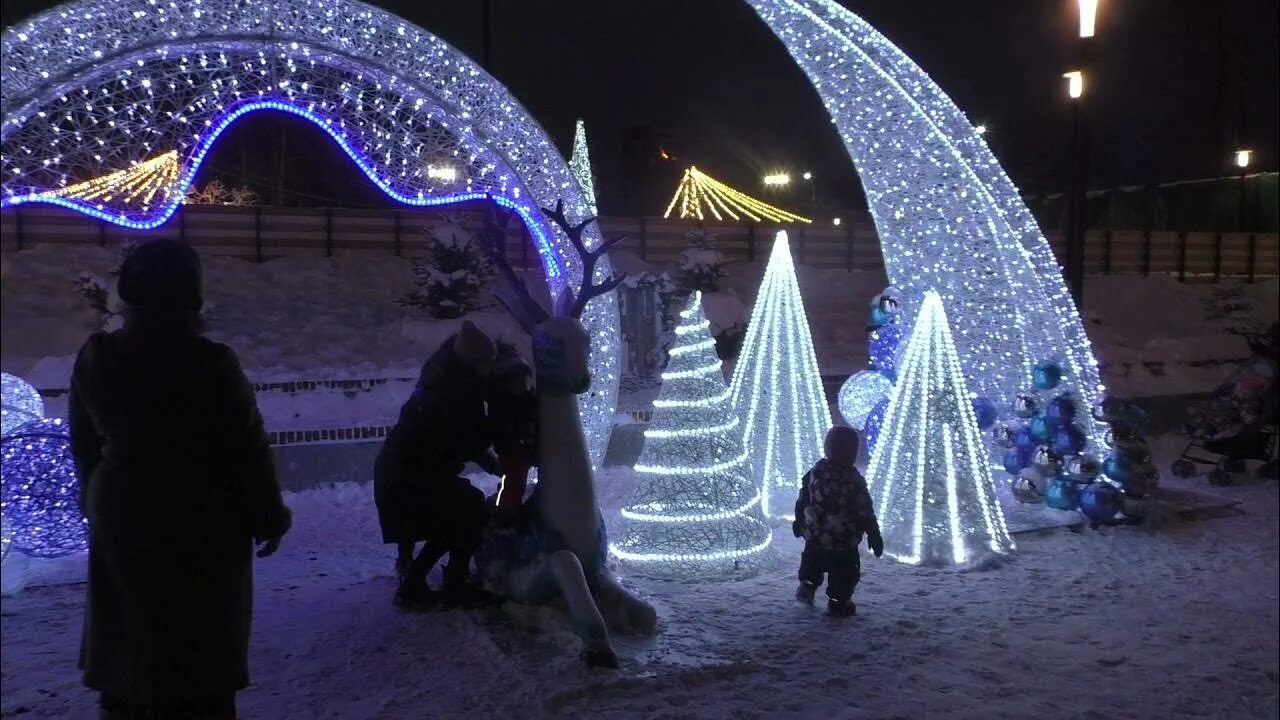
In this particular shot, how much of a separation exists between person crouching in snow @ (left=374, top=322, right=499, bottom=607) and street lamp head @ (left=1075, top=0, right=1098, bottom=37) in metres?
6.29

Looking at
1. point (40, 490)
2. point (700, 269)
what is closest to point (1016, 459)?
point (40, 490)

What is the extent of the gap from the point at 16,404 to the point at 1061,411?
734cm

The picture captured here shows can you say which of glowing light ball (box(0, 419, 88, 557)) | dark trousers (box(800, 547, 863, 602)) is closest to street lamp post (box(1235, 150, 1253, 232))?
dark trousers (box(800, 547, 863, 602))

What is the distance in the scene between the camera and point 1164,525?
7336 millimetres

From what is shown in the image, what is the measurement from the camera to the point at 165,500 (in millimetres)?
2684

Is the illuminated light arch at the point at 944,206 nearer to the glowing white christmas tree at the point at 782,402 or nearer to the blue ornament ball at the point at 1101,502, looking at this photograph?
the blue ornament ball at the point at 1101,502

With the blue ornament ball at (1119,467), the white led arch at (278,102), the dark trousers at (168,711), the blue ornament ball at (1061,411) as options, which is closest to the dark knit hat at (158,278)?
the dark trousers at (168,711)

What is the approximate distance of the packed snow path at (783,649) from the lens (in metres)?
4.06

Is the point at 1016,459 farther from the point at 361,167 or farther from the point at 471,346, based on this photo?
the point at 361,167

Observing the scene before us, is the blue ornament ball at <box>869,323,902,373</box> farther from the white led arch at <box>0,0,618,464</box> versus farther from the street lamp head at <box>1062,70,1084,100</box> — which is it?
the street lamp head at <box>1062,70,1084,100</box>

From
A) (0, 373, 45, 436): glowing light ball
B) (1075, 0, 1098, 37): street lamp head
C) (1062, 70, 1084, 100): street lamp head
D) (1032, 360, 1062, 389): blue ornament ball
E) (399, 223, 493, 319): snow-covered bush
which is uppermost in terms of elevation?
(1075, 0, 1098, 37): street lamp head

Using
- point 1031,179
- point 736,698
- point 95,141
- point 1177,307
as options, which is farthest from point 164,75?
point 1031,179

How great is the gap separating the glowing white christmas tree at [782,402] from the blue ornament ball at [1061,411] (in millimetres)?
1661

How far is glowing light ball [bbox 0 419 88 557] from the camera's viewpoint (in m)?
5.48
